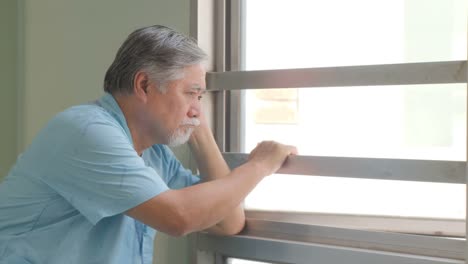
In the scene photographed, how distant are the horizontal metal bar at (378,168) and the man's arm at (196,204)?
0.48 ft

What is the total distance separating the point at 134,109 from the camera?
146 centimetres

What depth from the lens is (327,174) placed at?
1.54 m

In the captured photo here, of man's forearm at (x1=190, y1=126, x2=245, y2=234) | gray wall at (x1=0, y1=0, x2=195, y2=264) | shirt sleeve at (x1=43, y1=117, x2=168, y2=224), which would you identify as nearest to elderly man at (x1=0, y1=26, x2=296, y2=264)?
shirt sleeve at (x1=43, y1=117, x2=168, y2=224)

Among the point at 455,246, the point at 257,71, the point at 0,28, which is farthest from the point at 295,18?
the point at 0,28

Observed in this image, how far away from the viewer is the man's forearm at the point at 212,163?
1655mm

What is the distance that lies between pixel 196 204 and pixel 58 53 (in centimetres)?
108

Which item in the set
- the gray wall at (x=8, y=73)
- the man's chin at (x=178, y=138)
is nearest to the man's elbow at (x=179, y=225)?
the man's chin at (x=178, y=138)

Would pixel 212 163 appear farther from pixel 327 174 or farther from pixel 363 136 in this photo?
pixel 363 136

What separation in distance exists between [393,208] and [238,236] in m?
0.45

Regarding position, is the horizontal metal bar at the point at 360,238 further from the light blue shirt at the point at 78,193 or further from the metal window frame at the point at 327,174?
the light blue shirt at the point at 78,193

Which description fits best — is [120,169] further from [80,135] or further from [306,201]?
[306,201]

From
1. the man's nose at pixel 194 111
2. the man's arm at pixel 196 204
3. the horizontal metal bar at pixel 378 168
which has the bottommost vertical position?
the man's arm at pixel 196 204

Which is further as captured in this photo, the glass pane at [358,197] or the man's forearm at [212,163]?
the man's forearm at [212,163]

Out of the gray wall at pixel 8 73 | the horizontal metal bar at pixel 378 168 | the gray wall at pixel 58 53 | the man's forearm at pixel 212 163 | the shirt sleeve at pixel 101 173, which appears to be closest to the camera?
the shirt sleeve at pixel 101 173
